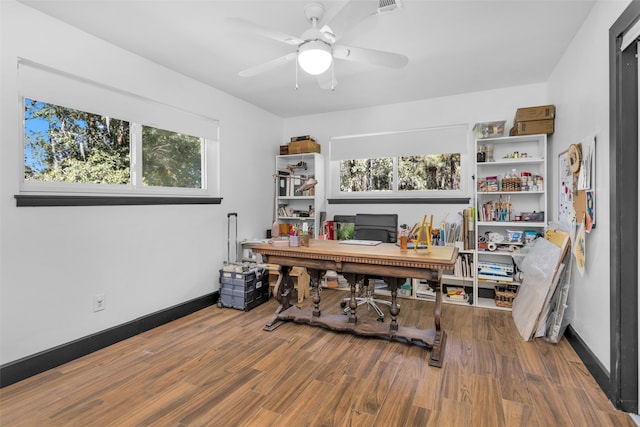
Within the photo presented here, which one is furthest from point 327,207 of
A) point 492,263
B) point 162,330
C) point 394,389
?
point 394,389

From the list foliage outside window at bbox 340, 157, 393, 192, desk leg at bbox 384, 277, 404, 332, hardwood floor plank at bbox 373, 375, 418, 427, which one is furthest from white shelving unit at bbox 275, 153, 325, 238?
hardwood floor plank at bbox 373, 375, 418, 427

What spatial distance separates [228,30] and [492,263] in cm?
353

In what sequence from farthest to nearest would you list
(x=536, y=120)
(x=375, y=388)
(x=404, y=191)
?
(x=404, y=191), (x=536, y=120), (x=375, y=388)

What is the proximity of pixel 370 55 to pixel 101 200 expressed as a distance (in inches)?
92.4

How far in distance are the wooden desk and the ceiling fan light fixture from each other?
4.56 ft

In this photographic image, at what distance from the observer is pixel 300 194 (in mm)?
4613

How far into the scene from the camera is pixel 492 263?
3584mm

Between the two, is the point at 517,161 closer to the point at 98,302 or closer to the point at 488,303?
the point at 488,303

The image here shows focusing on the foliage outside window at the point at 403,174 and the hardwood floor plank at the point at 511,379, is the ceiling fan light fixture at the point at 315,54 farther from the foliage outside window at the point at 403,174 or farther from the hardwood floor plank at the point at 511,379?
the foliage outside window at the point at 403,174

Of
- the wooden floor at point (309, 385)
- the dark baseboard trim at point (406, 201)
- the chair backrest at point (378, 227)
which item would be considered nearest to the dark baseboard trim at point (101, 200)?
the wooden floor at point (309, 385)

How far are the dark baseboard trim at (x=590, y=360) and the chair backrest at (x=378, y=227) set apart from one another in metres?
1.66

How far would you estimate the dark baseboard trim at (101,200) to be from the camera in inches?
83.4

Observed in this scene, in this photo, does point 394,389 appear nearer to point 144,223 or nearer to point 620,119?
point 620,119

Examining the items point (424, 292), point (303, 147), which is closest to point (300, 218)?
point (303, 147)
